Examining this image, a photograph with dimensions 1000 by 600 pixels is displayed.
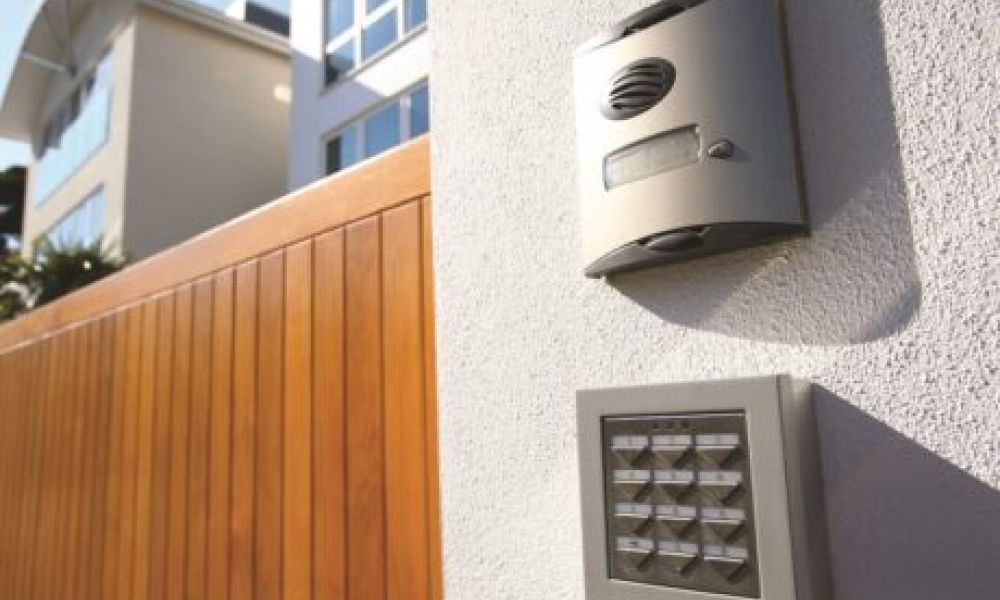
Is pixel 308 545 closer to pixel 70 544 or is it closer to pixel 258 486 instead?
pixel 258 486

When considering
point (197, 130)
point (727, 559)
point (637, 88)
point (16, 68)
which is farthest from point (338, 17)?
point (727, 559)

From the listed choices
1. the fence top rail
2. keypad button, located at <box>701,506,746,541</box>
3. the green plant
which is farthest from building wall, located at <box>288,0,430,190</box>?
keypad button, located at <box>701,506,746,541</box>

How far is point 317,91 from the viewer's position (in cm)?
954

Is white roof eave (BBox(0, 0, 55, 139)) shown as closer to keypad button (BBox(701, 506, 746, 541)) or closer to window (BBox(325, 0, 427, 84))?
window (BBox(325, 0, 427, 84))

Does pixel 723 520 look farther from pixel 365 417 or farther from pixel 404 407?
pixel 365 417

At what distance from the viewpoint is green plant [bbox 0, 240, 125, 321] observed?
6332 mm

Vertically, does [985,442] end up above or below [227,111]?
below

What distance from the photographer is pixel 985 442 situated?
56 cm

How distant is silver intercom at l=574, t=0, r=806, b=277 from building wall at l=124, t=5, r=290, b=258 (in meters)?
9.68

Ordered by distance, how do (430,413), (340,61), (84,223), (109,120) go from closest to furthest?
(430,413)
(340,61)
(109,120)
(84,223)

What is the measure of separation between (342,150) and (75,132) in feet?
15.9

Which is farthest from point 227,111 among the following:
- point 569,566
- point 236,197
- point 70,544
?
point 569,566

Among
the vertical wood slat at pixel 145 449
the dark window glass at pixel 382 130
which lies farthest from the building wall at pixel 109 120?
the vertical wood slat at pixel 145 449

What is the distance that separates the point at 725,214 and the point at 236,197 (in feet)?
34.8
